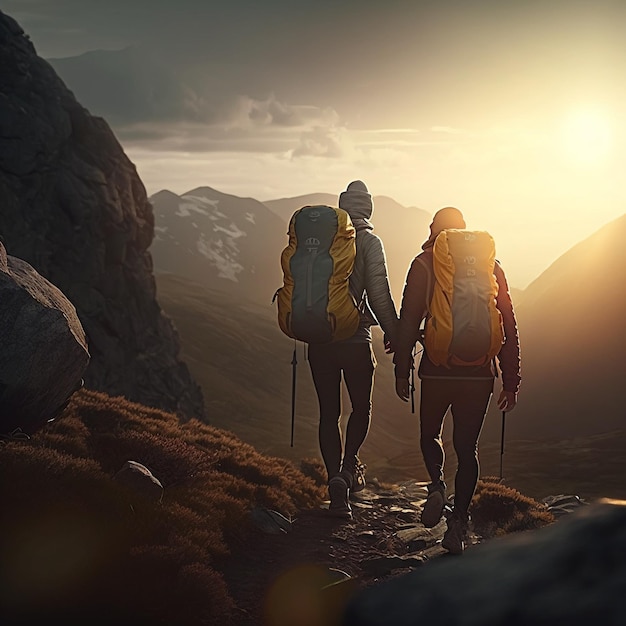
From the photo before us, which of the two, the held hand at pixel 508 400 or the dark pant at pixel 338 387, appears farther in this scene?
the dark pant at pixel 338 387

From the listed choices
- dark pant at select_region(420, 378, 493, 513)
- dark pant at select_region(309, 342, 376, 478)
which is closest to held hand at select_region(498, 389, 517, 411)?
dark pant at select_region(420, 378, 493, 513)

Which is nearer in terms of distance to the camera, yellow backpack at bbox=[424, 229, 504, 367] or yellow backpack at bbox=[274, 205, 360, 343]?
yellow backpack at bbox=[424, 229, 504, 367]

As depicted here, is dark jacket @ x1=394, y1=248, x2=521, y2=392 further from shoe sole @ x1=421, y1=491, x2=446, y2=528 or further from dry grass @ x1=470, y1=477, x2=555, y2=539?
dry grass @ x1=470, y1=477, x2=555, y2=539

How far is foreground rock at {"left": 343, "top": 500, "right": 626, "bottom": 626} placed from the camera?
2920 millimetres

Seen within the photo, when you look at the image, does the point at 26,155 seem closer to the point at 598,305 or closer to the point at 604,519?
the point at 604,519

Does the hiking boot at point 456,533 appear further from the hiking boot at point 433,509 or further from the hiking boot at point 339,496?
the hiking boot at point 339,496

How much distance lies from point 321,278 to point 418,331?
1589mm

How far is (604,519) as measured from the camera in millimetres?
3221

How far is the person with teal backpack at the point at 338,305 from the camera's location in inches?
381

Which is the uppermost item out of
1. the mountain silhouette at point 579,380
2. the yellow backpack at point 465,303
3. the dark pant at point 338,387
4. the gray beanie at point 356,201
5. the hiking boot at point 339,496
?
the gray beanie at point 356,201

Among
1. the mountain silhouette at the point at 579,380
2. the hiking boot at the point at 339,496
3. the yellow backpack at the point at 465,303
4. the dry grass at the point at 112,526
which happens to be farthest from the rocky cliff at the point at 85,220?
the mountain silhouette at the point at 579,380

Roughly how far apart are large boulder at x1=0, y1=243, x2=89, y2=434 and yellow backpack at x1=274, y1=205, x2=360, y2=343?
312 centimetres

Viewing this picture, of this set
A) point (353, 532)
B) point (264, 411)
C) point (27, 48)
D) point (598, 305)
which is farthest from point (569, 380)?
point (353, 532)

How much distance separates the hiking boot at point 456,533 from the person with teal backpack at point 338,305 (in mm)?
2026
